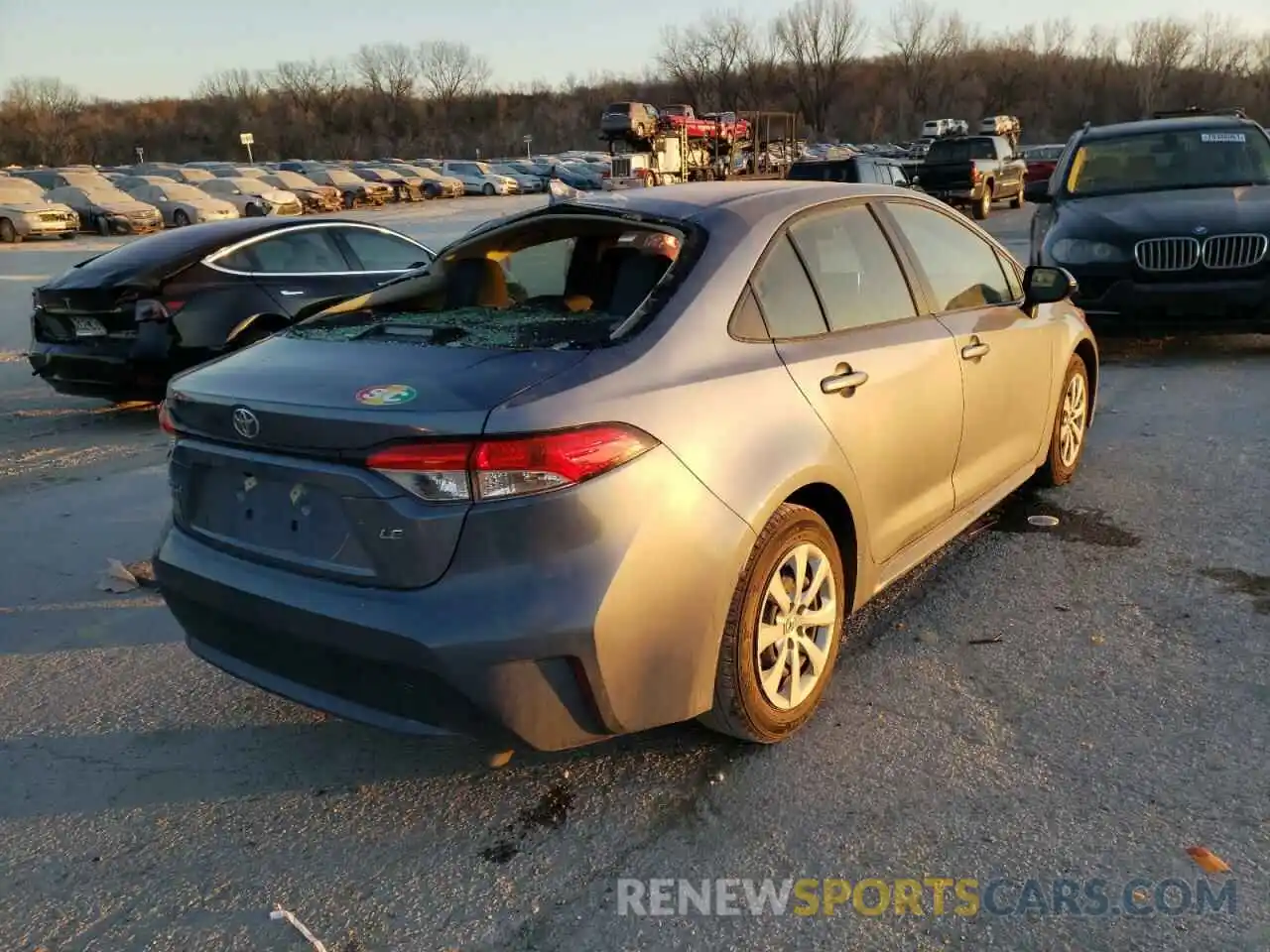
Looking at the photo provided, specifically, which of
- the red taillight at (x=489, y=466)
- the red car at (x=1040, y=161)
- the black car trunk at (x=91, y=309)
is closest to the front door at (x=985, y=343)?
the red taillight at (x=489, y=466)

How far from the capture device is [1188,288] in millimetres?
7457

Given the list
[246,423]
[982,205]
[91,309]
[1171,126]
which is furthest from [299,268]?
[982,205]

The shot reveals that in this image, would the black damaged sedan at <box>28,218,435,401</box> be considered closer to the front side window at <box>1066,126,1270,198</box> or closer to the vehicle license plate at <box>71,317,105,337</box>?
the vehicle license plate at <box>71,317,105,337</box>

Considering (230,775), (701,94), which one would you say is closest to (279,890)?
(230,775)

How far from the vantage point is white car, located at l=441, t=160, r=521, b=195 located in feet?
158

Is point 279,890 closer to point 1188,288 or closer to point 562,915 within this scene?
point 562,915

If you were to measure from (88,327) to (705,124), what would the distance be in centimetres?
2611

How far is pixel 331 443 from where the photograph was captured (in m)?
2.47

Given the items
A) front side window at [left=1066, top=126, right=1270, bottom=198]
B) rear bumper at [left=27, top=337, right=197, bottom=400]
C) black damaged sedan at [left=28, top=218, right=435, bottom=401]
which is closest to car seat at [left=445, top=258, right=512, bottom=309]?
black damaged sedan at [left=28, top=218, right=435, bottom=401]

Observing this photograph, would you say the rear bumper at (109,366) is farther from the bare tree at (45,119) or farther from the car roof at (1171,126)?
the bare tree at (45,119)

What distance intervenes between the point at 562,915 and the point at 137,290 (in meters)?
6.18

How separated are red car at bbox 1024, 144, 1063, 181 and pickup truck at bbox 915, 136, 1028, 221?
4338 millimetres

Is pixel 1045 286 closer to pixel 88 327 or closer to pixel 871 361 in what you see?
pixel 871 361

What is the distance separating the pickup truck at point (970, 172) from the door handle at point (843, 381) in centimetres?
2193
